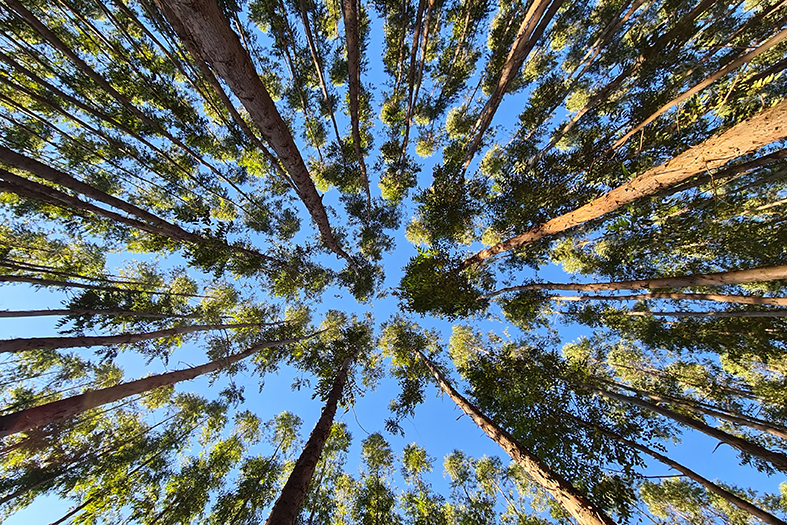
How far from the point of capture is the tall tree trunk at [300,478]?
3599 millimetres

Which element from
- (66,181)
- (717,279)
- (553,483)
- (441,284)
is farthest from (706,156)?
(66,181)

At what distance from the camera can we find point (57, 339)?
5.13 metres

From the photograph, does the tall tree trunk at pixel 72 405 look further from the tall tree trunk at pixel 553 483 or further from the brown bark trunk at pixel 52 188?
the tall tree trunk at pixel 553 483

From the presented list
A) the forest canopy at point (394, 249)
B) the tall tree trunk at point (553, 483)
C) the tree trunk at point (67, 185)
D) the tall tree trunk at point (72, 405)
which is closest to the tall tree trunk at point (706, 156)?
the forest canopy at point (394, 249)

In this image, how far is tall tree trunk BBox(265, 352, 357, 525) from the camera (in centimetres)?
360

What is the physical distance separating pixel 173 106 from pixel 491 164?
15.6 m

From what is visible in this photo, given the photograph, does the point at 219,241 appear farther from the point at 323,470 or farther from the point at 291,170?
the point at 323,470

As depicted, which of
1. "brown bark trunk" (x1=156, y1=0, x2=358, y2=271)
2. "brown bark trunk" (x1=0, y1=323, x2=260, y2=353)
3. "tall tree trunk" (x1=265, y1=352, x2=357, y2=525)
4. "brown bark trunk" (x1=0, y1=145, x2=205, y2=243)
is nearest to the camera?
"brown bark trunk" (x1=156, y1=0, x2=358, y2=271)

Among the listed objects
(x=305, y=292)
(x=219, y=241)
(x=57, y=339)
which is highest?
(x=305, y=292)

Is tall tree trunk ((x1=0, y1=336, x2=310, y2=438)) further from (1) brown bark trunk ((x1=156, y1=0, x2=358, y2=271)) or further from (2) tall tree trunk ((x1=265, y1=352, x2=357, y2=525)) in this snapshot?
(1) brown bark trunk ((x1=156, y1=0, x2=358, y2=271))

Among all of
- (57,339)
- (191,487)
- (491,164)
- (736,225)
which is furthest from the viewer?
(491,164)

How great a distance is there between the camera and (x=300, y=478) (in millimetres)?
4234

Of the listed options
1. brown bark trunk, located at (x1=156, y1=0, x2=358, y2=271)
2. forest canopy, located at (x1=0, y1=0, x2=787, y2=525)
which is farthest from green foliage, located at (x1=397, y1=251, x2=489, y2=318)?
brown bark trunk, located at (x1=156, y1=0, x2=358, y2=271)

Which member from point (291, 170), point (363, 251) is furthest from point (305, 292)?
point (291, 170)
